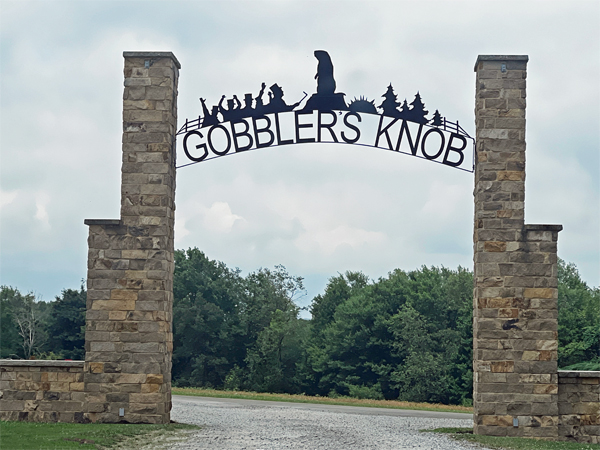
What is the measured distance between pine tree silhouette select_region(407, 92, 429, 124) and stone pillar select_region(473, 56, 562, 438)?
1143 mm

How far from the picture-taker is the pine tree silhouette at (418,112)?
50.0 ft

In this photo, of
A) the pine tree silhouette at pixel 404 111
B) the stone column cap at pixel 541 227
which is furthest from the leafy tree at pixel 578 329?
the pine tree silhouette at pixel 404 111

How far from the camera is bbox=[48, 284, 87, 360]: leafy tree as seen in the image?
49438mm

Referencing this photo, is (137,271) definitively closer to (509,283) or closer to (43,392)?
(43,392)

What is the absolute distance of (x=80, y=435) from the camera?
1241cm

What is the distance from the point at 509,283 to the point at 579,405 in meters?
2.67

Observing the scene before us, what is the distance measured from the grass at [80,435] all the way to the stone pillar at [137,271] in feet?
2.22

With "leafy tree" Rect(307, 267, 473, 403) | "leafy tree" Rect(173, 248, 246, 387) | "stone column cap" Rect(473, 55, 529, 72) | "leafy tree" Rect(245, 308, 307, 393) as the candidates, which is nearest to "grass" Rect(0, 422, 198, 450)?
"stone column cap" Rect(473, 55, 529, 72)

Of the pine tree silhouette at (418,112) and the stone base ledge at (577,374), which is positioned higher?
the pine tree silhouette at (418,112)

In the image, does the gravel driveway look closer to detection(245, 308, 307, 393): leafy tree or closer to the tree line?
the tree line

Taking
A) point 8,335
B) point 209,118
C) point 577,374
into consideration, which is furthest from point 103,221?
point 8,335

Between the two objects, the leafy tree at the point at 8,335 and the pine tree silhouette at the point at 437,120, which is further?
the leafy tree at the point at 8,335

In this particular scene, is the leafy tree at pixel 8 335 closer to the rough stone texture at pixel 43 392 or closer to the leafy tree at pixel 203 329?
the leafy tree at pixel 203 329

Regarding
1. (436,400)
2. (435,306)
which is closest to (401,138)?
(436,400)
